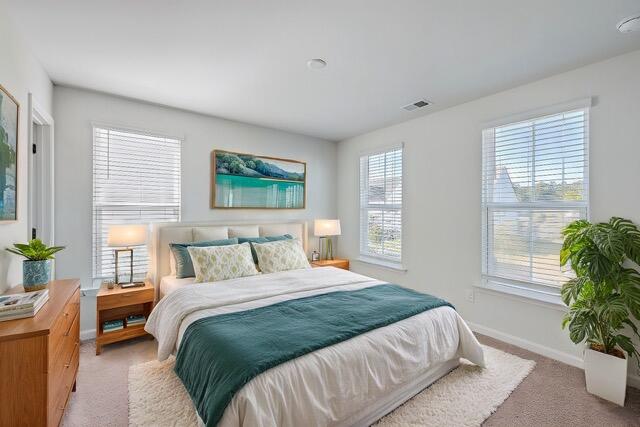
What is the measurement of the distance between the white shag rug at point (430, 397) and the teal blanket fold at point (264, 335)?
0.29m

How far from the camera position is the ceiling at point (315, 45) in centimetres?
182

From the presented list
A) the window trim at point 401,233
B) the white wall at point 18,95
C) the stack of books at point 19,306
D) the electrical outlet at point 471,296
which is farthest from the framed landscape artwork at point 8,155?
the electrical outlet at point 471,296

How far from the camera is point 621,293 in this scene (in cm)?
210

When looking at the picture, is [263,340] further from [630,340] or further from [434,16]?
[630,340]

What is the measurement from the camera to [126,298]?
111 inches

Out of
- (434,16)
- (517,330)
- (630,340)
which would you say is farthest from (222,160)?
(630,340)

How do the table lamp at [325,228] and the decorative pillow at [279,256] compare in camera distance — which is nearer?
the decorative pillow at [279,256]

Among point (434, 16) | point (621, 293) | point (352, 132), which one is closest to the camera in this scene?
point (434, 16)

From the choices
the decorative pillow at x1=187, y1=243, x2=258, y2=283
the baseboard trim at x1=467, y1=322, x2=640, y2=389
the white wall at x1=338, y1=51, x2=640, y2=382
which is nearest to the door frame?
the decorative pillow at x1=187, y1=243, x2=258, y2=283

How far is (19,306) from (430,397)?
2.55 m

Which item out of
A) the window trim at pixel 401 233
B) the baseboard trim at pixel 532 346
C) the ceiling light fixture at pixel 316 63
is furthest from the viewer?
the window trim at pixel 401 233

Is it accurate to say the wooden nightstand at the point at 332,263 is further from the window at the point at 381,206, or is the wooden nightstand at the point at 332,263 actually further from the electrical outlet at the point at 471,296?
the electrical outlet at the point at 471,296

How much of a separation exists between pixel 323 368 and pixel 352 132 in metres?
3.68

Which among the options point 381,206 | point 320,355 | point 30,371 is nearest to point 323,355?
point 320,355
